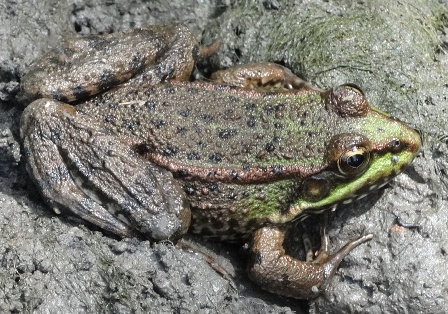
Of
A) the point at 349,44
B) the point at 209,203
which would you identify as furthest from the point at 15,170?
the point at 349,44

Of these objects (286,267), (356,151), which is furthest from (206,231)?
(356,151)

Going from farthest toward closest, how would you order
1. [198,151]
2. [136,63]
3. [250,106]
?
[136,63], [250,106], [198,151]

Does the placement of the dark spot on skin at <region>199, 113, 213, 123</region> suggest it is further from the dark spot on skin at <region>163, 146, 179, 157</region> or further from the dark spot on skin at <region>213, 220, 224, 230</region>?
the dark spot on skin at <region>213, 220, 224, 230</region>

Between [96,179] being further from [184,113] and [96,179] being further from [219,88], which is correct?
[219,88]

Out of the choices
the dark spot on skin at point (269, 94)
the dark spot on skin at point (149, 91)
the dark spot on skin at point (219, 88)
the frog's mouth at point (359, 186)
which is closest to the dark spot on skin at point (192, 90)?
the dark spot on skin at point (219, 88)

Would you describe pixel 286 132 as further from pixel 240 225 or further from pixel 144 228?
pixel 144 228

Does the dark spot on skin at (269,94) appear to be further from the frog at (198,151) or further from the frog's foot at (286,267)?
the frog's foot at (286,267)
